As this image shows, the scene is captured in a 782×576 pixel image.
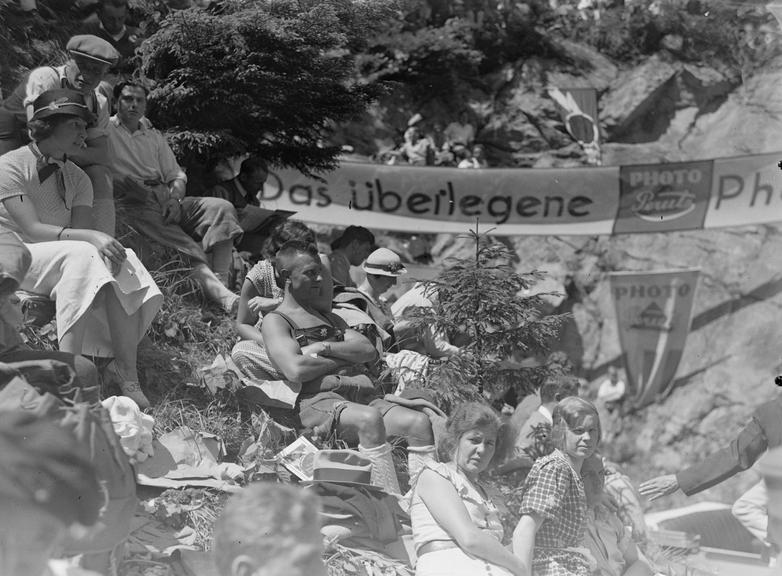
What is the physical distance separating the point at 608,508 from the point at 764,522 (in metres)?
0.63

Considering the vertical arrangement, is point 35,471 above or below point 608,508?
above

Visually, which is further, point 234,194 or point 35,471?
point 234,194

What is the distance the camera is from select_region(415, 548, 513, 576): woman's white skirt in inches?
135

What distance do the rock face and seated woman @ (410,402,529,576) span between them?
12.1 meters

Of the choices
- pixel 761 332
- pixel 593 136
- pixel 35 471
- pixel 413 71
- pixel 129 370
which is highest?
pixel 35 471

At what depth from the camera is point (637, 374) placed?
16.0 m

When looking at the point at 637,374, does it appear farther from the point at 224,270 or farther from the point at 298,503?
the point at 298,503

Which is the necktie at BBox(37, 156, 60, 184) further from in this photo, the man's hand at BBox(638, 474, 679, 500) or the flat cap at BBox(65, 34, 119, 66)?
the man's hand at BBox(638, 474, 679, 500)

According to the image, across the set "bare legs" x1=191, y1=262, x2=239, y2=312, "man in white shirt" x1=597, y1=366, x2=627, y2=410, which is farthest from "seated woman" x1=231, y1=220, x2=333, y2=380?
"man in white shirt" x1=597, y1=366, x2=627, y2=410

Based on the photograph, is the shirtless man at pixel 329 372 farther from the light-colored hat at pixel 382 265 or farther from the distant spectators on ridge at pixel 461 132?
the distant spectators on ridge at pixel 461 132

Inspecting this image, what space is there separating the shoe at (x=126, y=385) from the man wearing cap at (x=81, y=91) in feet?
3.15

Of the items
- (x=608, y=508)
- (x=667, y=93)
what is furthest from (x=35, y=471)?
(x=667, y=93)

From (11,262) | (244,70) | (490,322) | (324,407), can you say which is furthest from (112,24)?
(11,262)

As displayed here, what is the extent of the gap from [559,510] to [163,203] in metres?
3.28
